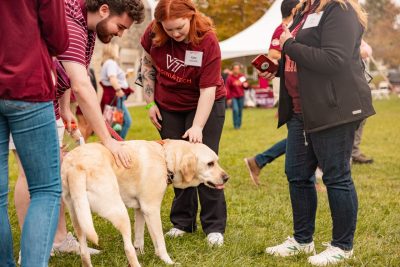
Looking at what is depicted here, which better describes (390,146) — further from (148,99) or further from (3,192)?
(3,192)

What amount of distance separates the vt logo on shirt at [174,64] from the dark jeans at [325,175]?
911 millimetres

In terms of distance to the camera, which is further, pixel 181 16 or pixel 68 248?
pixel 68 248

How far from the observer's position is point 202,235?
436 cm

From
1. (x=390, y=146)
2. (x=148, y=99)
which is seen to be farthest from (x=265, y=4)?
(x=148, y=99)

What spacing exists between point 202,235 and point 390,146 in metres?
7.46

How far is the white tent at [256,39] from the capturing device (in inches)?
771

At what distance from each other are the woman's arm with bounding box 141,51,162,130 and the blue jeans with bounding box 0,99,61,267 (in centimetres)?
173

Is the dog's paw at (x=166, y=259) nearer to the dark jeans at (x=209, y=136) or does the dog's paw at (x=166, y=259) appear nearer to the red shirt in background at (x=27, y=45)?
the dark jeans at (x=209, y=136)

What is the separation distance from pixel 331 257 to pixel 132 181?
1381mm

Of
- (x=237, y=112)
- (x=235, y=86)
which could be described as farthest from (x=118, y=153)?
(x=235, y=86)

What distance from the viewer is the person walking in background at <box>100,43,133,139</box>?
31.1ft

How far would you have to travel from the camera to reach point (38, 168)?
101 inches

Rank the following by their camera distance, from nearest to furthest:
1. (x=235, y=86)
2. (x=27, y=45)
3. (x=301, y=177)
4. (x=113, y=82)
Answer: (x=27, y=45), (x=301, y=177), (x=113, y=82), (x=235, y=86)

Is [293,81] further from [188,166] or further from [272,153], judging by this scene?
[272,153]
